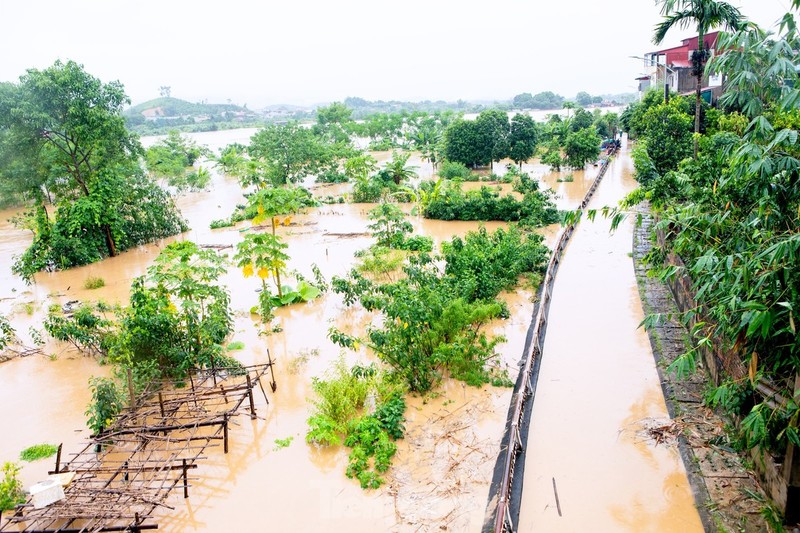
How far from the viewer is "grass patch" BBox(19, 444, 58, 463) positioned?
306 inches

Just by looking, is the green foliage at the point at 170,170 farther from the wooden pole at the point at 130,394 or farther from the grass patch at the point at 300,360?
the wooden pole at the point at 130,394

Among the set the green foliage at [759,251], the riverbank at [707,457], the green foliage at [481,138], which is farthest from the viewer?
the green foliage at [481,138]

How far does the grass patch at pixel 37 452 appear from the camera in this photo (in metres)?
7.77

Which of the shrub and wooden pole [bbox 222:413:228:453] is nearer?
wooden pole [bbox 222:413:228:453]

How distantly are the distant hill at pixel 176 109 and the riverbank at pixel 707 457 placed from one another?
390 ft

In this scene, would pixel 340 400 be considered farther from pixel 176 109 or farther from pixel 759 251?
pixel 176 109

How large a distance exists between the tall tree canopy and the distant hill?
339 feet

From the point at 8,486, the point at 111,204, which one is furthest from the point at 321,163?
the point at 8,486

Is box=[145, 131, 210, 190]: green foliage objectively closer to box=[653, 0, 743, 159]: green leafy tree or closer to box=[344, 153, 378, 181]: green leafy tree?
box=[344, 153, 378, 181]: green leafy tree

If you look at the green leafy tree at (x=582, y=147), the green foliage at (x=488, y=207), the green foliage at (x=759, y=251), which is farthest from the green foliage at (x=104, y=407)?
the green leafy tree at (x=582, y=147)

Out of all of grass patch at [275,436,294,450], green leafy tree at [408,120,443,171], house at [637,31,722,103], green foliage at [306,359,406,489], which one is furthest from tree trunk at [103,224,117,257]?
house at [637,31,722,103]

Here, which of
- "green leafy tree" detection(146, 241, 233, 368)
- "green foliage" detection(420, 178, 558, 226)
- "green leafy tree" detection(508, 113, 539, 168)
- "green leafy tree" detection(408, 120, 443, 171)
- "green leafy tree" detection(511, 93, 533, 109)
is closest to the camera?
"green leafy tree" detection(146, 241, 233, 368)

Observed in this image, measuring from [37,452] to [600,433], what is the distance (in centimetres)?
786

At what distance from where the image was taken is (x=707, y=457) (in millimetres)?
6398
